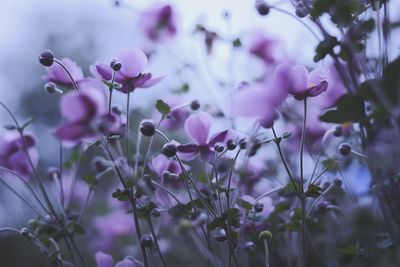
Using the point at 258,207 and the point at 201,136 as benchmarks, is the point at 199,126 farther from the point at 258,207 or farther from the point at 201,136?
the point at 258,207

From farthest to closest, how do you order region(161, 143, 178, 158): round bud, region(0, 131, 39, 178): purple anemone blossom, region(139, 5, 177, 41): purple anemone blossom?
region(139, 5, 177, 41): purple anemone blossom → region(0, 131, 39, 178): purple anemone blossom → region(161, 143, 178, 158): round bud

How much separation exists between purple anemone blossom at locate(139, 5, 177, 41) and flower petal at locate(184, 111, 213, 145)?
0.62 m

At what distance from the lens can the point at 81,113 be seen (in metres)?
0.73

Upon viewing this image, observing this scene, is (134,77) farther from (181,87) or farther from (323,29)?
(181,87)

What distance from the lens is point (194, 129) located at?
0.94 m

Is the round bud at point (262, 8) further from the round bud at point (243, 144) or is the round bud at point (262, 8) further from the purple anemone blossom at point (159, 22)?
the purple anemone blossom at point (159, 22)

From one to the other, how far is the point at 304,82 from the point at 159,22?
2.37 ft

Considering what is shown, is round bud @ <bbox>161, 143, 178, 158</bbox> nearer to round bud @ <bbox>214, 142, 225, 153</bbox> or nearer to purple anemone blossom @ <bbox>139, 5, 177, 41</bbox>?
round bud @ <bbox>214, 142, 225, 153</bbox>

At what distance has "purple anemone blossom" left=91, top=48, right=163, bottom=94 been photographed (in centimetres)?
92

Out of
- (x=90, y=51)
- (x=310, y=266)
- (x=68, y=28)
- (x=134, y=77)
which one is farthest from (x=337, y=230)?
(x=68, y=28)

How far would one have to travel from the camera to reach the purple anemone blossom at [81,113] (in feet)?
2.36

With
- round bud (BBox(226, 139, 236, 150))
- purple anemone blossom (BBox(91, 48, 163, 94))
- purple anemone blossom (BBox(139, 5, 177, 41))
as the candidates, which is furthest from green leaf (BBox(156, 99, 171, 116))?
purple anemone blossom (BBox(139, 5, 177, 41))

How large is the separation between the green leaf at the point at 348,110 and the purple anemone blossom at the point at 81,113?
37cm

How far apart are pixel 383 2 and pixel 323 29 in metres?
0.13
